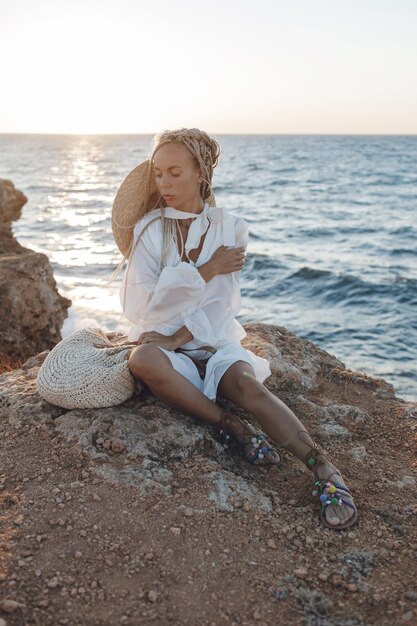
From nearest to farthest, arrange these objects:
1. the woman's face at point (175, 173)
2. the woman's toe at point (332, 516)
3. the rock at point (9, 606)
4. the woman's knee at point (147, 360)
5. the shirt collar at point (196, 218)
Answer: the rock at point (9, 606), the woman's toe at point (332, 516), the woman's knee at point (147, 360), the woman's face at point (175, 173), the shirt collar at point (196, 218)

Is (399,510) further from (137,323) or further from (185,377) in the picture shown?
(137,323)

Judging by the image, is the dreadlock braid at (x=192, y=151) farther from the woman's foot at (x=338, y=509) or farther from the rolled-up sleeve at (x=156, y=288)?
the woman's foot at (x=338, y=509)

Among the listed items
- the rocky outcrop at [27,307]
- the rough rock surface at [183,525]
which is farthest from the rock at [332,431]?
the rocky outcrop at [27,307]

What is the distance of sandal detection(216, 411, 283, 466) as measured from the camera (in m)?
3.48

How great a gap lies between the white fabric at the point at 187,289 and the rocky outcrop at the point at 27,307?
9.76ft

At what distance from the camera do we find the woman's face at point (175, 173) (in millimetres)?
3715

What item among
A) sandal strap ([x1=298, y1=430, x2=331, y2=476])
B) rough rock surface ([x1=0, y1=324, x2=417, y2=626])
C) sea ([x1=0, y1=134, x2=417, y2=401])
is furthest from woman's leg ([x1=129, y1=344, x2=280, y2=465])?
sea ([x1=0, y1=134, x2=417, y2=401])

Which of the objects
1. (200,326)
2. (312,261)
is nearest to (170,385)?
(200,326)

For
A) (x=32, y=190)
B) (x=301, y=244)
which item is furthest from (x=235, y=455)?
(x=32, y=190)

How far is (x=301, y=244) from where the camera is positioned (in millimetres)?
17344

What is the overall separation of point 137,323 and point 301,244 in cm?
1390

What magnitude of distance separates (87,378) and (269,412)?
112 centimetres

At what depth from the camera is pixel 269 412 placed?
3443 mm

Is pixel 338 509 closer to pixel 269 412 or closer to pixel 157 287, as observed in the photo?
pixel 269 412
